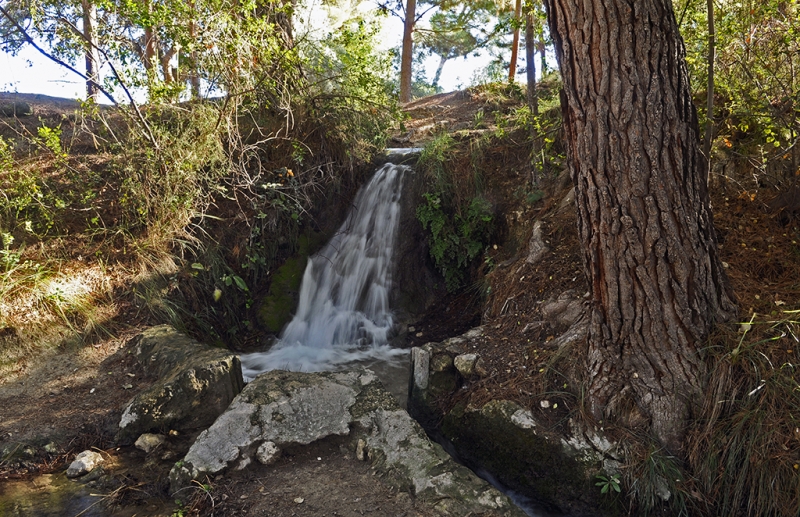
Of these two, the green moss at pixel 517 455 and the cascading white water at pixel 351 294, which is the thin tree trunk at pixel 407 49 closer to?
the cascading white water at pixel 351 294

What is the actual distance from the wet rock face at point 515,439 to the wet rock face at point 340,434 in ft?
1.66

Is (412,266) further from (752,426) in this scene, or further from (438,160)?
(752,426)

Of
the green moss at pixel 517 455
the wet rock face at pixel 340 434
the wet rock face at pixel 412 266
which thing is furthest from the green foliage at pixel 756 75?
the wet rock face at pixel 340 434

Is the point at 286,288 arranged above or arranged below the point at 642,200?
below

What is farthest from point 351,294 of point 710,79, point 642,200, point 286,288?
point 710,79

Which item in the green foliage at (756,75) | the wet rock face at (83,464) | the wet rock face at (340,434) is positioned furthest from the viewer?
the green foliage at (756,75)

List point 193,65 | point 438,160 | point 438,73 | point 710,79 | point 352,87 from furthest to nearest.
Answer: point 438,73, point 352,87, point 438,160, point 193,65, point 710,79

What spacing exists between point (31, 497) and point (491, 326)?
3.57m

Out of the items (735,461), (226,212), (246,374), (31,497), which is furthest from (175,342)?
(735,461)

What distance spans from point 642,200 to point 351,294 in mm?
4019

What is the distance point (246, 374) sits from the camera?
5090 millimetres

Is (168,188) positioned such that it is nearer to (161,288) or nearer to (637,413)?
(161,288)

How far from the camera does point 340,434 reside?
11.5 feet

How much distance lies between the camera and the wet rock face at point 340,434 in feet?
9.48
